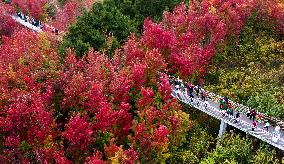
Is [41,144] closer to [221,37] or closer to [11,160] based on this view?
[11,160]

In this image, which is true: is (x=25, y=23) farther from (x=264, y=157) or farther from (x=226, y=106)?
(x=264, y=157)

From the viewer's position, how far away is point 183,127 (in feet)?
134

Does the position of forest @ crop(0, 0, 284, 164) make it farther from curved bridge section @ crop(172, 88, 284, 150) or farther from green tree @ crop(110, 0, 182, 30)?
curved bridge section @ crop(172, 88, 284, 150)

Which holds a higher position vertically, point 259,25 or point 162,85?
point 259,25

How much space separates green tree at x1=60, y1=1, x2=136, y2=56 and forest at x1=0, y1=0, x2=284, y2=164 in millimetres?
140

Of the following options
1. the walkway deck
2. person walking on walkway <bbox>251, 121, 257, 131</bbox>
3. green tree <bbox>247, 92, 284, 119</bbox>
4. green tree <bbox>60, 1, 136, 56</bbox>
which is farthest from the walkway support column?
the walkway deck

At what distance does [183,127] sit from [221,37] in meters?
17.5

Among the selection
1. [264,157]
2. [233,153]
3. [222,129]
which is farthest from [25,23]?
[264,157]

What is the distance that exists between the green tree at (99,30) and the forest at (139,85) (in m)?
0.14

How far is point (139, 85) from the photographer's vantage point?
42.7 metres

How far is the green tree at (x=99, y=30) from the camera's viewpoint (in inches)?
2036

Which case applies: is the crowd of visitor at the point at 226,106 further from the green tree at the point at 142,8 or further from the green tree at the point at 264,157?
the green tree at the point at 142,8

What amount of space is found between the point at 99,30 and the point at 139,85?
15.8 m

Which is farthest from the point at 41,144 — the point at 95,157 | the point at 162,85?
the point at 162,85
